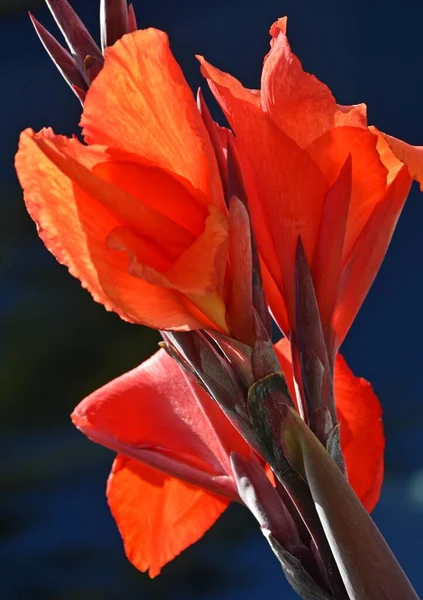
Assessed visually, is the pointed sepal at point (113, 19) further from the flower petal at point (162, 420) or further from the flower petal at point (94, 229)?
the flower petal at point (162, 420)

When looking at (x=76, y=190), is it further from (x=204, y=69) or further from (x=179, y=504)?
(x=179, y=504)

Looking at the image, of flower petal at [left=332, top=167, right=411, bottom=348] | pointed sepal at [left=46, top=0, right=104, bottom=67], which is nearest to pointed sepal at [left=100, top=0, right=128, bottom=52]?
pointed sepal at [left=46, top=0, right=104, bottom=67]

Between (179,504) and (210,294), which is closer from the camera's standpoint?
(210,294)

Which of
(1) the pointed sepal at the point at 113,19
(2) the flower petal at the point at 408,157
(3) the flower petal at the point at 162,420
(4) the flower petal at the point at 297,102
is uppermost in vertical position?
(1) the pointed sepal at the point at 113,19

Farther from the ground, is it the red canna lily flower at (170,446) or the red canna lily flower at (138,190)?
the red canna lily flower at (138,190)

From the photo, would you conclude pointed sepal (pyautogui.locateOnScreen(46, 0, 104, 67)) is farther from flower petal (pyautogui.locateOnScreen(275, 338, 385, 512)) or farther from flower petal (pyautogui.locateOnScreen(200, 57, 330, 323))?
flower petal (pyautogui.locateOnScreen(275, 338, 385, 512))

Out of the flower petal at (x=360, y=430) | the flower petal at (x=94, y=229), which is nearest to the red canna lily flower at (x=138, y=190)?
the flower petal at (x=94, y=229)

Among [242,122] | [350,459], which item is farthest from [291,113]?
[350,459]
